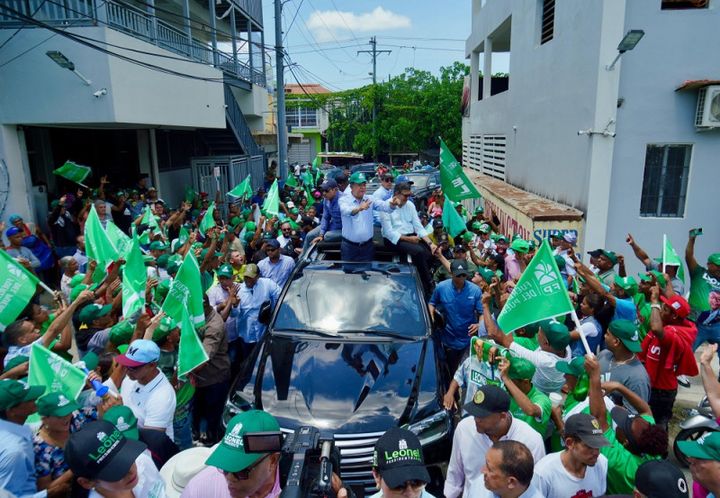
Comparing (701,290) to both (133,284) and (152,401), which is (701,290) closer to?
(152,401)

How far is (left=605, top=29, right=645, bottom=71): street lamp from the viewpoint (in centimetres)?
671

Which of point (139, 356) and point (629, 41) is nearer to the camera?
point (139, 356)

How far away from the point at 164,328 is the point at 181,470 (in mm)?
1479

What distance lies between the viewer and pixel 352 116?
149 feet

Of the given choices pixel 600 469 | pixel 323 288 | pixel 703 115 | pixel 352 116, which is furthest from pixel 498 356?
pixel 352 116

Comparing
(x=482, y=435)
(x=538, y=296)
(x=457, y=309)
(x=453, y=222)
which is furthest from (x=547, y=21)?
(x=482, y=435)

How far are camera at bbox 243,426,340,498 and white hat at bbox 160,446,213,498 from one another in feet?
2.27

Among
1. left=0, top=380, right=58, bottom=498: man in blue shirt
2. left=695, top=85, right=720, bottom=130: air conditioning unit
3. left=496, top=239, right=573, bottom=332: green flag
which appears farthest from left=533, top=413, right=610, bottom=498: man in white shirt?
left=695, top=85, right=720, bottom=130: air conditioning unit

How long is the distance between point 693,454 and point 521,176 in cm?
1088

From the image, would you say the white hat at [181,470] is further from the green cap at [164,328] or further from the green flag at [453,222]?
the green flag at [453,222]

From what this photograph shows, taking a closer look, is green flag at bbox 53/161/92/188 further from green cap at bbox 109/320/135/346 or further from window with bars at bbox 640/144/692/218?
window with bars at bbox 640/144/692/218

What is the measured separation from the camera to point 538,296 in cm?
344

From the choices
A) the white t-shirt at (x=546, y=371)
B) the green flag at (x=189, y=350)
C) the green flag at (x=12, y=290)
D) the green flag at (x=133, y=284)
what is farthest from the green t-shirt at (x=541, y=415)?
the green flag at (x=12, y=290)

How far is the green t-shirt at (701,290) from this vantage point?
5379 millimetres
